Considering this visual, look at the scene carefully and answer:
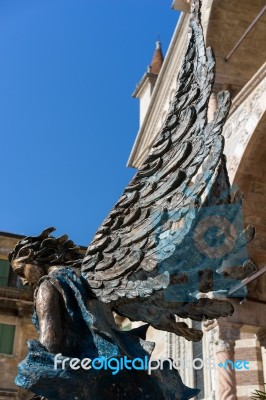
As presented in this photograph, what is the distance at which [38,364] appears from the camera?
9.83ft

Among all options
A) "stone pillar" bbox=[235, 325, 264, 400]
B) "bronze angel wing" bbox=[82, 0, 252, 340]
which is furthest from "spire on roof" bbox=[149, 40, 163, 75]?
"bronze angel wing" bbox=[82, 0, 252, 340]

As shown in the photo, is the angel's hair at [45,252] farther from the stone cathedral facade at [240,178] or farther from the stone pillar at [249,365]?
the stone pillar at [249,365]

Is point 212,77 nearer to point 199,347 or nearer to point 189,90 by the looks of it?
point 189,90

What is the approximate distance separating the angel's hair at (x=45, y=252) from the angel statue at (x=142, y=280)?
0.01 metres

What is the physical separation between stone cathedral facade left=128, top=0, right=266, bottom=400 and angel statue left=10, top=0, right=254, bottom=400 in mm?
7209

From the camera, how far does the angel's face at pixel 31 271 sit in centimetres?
367

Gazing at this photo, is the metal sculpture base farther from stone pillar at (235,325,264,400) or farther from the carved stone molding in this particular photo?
the carved stone molding

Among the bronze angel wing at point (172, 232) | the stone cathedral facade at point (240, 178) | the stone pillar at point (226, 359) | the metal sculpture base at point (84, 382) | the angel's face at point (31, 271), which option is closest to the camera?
the metal sculpture base at point (84, 382)

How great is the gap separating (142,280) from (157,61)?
76.1 ft

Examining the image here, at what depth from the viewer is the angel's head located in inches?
145

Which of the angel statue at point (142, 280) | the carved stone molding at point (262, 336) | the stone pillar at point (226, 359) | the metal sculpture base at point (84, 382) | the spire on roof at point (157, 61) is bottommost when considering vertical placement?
the metal sculpture base at point (84, 382)

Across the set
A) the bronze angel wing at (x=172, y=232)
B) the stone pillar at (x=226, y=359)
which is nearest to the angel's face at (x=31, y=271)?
the bronze angel wing at (x=172, y=232)

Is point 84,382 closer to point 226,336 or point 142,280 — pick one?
point 142,280

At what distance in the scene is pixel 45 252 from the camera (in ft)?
12.4
